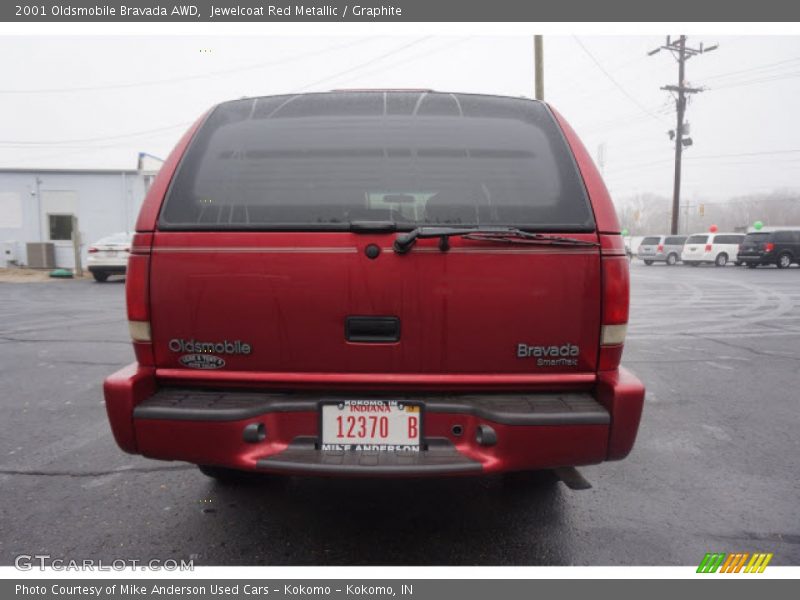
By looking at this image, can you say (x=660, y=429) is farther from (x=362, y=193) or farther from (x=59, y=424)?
(x=59, y=424)

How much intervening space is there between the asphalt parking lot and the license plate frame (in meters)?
0.55

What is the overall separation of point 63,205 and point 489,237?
82.9 ft

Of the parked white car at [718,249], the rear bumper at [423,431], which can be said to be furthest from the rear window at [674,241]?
the rear bumper at [423,431]

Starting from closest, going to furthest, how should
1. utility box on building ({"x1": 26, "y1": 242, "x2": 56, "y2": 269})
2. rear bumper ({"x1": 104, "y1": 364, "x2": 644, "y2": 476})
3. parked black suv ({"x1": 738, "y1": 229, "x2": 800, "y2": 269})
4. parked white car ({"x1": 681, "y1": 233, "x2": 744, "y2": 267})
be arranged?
rear bumper ({"x1": 104, "y1": 364, "x2": 644, "y2": 476})
utility box on building ({"x1": 26, "y1": 242, "x2": 56, "y2": 269})
parked black suv ({"x1": 738, "y1": 229, "x2": 800, "y2": 269})
parked white car ({"x1": 681, "y1": 233, "x2": 744, "y2": 267})

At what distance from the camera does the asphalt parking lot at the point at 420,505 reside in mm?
2559

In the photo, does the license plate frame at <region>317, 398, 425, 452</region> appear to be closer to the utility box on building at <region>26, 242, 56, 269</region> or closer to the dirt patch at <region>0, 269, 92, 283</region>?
the dirt patch at <region>0, 269, 92, 283</region>

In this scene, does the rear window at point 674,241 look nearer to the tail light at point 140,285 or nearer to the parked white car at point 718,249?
the parked white car at point 718,249

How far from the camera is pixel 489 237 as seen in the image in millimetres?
2275

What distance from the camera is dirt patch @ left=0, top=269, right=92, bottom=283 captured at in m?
19.1

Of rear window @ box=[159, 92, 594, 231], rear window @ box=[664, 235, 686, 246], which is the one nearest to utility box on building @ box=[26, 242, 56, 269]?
rear window @ box=[159, 92, 594, 231]

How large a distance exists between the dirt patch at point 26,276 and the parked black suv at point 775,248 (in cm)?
2780

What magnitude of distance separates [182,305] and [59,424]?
8.78 feet

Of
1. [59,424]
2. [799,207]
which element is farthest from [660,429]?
[799,207]

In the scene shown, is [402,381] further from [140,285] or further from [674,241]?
[674,241]
